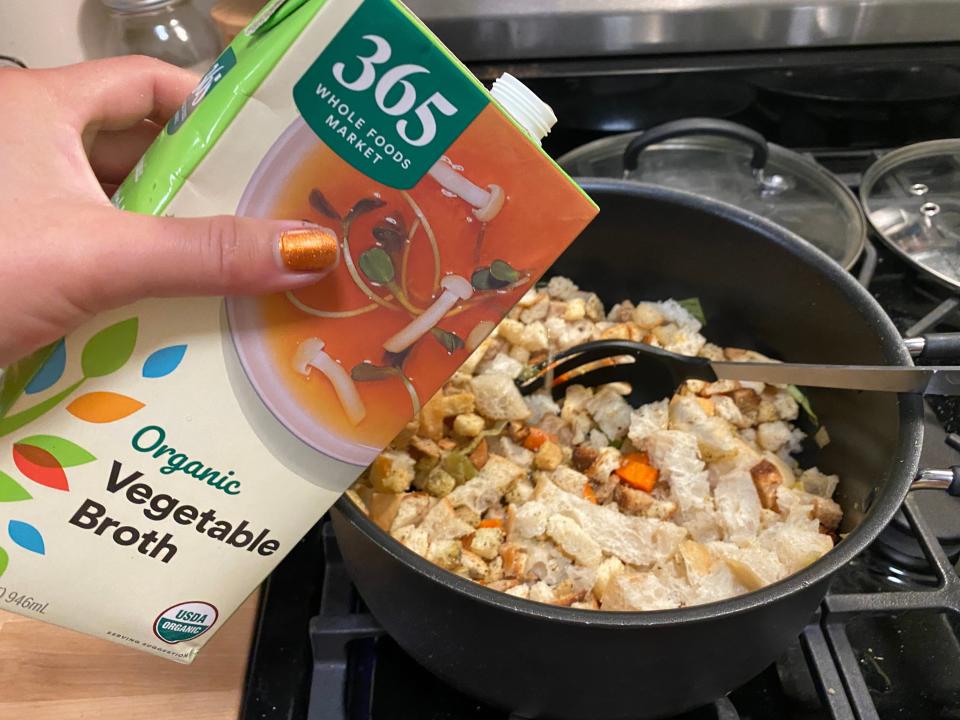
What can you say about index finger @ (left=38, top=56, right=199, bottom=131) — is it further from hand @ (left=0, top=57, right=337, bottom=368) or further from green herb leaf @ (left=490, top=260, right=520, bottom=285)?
green herb leaf @ (left=490, top=260, right=520, bottom=285)

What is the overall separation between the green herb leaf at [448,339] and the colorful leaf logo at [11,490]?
298mm

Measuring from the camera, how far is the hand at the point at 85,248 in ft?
1.47

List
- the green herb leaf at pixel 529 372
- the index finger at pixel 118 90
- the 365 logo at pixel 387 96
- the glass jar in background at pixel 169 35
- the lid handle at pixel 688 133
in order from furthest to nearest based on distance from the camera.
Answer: the glass jar in background at pixel 169 35, the lid handle at pixel 688 133, the green herb leaf at pixel 529 372, the index finger at pixel 118 90, the 365 logo at pixel 387 96

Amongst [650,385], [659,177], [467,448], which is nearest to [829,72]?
[659,177]

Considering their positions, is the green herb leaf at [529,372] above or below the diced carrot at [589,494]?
above

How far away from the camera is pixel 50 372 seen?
0.48 meters

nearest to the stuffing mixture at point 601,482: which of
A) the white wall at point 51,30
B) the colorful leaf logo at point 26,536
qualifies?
the colorful leaf logo at point 26,536

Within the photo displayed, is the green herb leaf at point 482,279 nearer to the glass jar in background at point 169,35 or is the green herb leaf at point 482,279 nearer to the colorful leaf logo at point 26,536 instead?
the colorful leaf logo at point 26,536

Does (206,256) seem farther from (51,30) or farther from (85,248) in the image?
(51,30)

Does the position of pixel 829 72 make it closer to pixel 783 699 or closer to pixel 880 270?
pixel 880 270

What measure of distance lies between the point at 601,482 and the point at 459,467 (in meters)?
0.16

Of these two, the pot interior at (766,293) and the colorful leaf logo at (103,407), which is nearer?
the colorful leaf logo at (103,407)

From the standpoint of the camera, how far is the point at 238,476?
20.8 inches

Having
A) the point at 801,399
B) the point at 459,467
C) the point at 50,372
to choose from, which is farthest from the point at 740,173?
the point at 50,372
